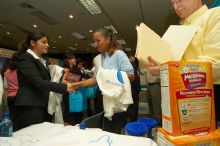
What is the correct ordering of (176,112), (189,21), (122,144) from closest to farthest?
(176,112), (122,144), (189,21)

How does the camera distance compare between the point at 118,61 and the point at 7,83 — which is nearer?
the point at 118,61

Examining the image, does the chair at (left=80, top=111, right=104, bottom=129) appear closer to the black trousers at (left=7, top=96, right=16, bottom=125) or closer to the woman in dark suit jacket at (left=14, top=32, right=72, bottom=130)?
the woman in dark suit jacket at (left=14, top=32, right=72, bottom=130)

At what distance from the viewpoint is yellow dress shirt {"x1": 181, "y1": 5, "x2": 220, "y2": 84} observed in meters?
0.89

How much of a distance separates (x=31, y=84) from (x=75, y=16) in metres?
5.31

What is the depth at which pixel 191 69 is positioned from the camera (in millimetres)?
763

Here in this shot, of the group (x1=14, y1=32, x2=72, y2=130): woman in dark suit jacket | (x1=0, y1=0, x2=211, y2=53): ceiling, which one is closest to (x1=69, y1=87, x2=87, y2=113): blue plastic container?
(x1=14, y1=32, x2=72, y2=130): woman in dark suit jacket

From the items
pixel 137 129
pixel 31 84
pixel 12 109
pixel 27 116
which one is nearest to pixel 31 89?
pixel 31 84

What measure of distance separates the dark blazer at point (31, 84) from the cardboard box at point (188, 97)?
1.24 metres

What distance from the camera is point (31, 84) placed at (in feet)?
5.95

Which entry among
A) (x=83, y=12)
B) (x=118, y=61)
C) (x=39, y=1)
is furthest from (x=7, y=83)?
(x=83, y=12)

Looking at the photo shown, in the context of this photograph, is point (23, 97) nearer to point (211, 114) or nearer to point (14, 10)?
point (211, 114)

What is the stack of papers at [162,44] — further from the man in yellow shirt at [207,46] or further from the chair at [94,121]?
the chair at [94,121]

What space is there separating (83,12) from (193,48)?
5826mm

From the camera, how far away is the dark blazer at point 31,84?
1.76 m
